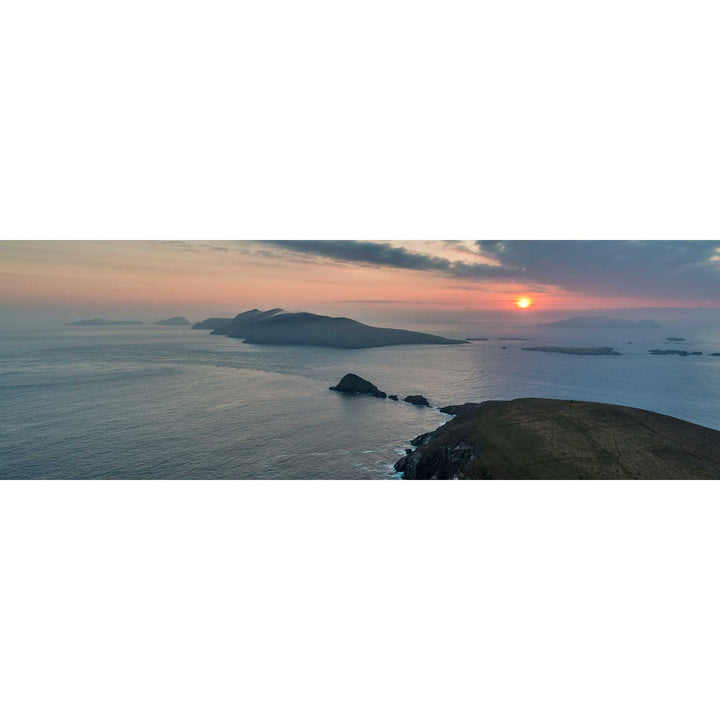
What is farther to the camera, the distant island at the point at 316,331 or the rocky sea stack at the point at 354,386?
the rocky sea stack at the point at 354,386

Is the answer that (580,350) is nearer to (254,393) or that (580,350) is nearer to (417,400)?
(417,400)

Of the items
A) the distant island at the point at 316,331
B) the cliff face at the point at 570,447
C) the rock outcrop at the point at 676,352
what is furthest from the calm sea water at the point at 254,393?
the cliff face at the point at 570,447

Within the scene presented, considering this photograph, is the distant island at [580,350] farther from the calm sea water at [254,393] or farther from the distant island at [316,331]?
the distant island at [316,331]

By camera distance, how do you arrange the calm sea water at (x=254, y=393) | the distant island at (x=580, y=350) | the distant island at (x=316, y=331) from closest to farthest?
the calm sea water at (x=254, y=393) → the distant island at (x=316, y=331) → the distant island at (x=580, y=350)

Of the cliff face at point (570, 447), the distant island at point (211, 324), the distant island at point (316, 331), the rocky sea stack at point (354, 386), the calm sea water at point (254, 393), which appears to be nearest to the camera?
the cliff face at point (570, 447)

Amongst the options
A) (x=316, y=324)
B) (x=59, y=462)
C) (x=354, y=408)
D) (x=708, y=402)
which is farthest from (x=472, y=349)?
(x=59, y=462)

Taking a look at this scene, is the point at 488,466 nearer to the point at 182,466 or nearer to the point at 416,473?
the point at 416,473

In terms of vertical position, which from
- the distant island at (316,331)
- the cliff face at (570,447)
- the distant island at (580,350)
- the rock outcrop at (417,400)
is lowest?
the rock outcrop at (417,400)
